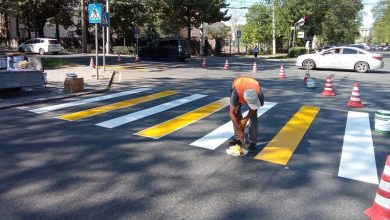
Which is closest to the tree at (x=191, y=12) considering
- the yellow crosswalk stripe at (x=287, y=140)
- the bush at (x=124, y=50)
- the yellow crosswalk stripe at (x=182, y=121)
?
the bush at (x=124, y=50)

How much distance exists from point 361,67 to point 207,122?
16.8m

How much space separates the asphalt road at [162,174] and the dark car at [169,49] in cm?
2056

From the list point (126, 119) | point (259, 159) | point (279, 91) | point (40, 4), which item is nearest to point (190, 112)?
point (126, 119)

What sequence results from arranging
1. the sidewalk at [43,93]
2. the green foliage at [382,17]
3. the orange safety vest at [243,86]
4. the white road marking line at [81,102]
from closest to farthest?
the orange safety vest at [243,86], the white road marking line at [81,102], the sidewalk at [43,93], the green foliage at [382,17]

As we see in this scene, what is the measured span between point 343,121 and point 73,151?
5.79 metres

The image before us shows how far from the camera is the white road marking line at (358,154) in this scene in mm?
5422

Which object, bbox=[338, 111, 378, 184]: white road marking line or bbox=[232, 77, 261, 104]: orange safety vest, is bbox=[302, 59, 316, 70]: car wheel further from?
bbox=[232, 77, 261, 104]: orange safety vest

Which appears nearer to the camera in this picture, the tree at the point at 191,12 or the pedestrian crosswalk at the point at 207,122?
the pedestrian crosswalk at the point at 207,122

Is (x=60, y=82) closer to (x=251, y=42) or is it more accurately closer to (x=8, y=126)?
(x=8, y=126)

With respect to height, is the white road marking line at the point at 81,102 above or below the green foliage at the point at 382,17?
below

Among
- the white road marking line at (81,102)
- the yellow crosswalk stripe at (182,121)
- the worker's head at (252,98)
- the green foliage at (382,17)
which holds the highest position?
the green foliage at (382,17)

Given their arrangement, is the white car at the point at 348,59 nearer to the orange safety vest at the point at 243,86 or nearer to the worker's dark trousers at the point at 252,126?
the worker's dark trousers at the point at 252,126

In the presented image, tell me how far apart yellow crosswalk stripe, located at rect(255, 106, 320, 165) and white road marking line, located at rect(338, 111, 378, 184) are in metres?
0.78

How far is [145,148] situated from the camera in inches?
253
